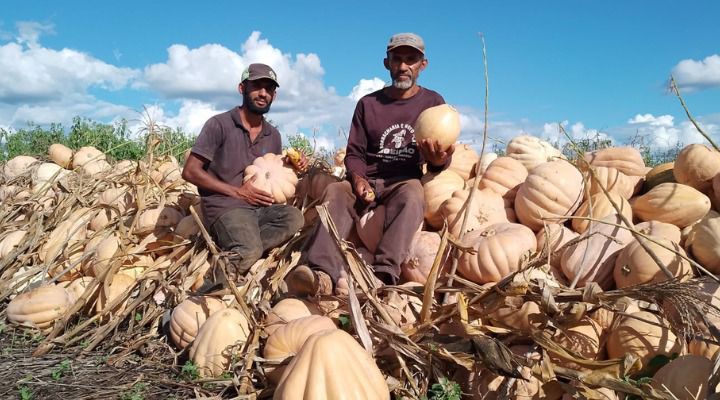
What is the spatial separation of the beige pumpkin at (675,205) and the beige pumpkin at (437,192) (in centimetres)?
147

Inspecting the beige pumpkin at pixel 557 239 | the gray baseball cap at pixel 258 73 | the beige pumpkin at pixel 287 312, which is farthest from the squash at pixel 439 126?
the beige pumpkin at pixel 287 312

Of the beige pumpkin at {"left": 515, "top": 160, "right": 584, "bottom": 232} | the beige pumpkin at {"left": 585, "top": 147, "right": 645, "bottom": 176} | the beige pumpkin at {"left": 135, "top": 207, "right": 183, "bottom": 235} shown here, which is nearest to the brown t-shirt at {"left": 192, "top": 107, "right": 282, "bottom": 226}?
the beige pumpkin at {"left": 135, "top": 207, "right": 183, "bottom": 235}

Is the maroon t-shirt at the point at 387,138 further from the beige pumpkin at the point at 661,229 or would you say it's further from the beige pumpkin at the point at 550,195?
the beige pumpkin at the point at 661,229

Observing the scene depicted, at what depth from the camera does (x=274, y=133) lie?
5.50 m

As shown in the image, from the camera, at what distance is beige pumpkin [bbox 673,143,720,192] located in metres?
4.37

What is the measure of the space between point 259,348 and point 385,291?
859mm

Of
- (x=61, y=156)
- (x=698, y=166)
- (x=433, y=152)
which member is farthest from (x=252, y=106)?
(x=61, y=156)

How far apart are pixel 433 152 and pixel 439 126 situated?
0.73 feet

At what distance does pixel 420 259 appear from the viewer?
421 cm

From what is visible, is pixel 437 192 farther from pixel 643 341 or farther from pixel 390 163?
pixel 643 341

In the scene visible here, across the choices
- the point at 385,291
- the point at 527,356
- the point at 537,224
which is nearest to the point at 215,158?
Result: the point at 385,291

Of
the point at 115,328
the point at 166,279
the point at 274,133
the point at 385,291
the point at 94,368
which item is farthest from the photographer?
the point at 274,133

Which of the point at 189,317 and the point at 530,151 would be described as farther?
the point at 530,151

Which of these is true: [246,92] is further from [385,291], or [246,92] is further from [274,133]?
[385,291]
